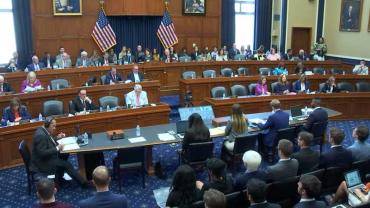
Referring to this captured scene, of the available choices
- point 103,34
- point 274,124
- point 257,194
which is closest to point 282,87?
point 274,124

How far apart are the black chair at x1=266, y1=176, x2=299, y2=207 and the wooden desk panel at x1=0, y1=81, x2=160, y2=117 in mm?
6849

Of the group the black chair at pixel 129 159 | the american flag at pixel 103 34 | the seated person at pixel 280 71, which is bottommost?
the black chair at pixel 129 159

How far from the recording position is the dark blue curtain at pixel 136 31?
15914 mm

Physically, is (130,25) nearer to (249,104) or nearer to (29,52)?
(29,52)

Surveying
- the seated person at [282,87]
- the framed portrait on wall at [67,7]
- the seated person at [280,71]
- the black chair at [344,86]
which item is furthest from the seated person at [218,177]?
the framed portrait on wall at [67,7]

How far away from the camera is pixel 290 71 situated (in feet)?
50.4

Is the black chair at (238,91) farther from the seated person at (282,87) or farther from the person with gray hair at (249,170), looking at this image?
the person with gray hair at (249,170)

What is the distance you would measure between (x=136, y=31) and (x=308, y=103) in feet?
27.7

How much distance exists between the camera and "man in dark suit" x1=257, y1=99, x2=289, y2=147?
7436 millimetres

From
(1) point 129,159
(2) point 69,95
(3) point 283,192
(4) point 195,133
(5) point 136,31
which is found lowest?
(1) point 129,159

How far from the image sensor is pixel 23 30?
46.1ft

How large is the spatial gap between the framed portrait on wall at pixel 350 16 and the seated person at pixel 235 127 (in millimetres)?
11804

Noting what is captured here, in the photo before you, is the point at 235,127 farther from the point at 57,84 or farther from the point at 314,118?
the point at 57,84

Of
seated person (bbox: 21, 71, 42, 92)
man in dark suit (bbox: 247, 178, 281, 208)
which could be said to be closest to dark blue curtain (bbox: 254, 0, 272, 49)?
seated person (bbox: 21, 71, 42, 92)
